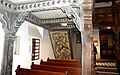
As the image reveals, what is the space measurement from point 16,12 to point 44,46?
11.0ft

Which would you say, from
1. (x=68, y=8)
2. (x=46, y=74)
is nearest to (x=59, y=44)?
(x=46, y=74)

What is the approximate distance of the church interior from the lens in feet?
7.97

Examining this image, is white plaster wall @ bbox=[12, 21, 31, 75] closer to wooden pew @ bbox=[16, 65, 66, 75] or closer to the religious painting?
wooden pew @ bbox=[16, 65, 66, 75]

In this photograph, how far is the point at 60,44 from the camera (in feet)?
23.6

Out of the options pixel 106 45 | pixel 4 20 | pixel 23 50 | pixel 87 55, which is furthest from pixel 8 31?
pixel 106 45

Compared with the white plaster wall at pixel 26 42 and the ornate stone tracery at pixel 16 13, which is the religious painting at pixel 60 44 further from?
the ornate stone tracery at pixel 16 13

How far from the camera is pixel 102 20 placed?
6711 mm

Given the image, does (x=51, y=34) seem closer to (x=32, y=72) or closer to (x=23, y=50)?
(x=23, y=50)

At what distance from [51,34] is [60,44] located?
2.40 feet

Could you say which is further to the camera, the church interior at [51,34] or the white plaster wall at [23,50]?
the white plaster wall at [23,50]

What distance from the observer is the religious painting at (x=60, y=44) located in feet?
22.4

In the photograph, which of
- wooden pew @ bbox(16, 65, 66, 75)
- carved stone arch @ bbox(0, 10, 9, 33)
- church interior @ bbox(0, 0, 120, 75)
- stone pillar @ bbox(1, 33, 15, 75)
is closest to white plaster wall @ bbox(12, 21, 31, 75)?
church interior @ bbox(0, 0, 120, 75)

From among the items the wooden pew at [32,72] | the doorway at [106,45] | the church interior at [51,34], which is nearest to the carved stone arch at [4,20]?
the church interior at [51,34]

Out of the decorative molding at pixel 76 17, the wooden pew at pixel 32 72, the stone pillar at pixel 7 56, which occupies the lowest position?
the wooden pew at pixel 32 72
